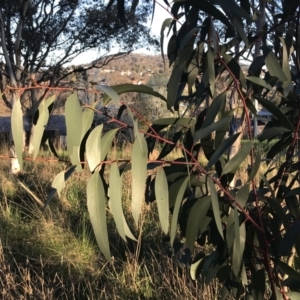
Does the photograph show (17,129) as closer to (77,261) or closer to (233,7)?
(233,7)

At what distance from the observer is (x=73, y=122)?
1.00 m

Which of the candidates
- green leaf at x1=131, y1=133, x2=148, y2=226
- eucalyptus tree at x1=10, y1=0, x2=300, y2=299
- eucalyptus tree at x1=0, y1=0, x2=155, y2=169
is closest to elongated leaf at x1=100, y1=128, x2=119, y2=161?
eucalyptus tree at x1=10, y1=0, x2=300, y2=299

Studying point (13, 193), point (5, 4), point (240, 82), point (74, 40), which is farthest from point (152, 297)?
point (74, 40)

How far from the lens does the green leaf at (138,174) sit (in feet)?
3.36

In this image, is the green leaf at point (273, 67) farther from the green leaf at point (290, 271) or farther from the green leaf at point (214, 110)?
the green leaf at point (290, 271)

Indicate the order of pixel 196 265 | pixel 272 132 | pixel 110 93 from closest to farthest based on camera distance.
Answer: pixel 110 93 < pixel 272 132 < pixel 196 265

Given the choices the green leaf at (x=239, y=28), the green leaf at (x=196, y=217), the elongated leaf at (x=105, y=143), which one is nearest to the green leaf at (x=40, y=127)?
the elongated leaf at (x=105, y=143)

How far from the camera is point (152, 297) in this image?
2.75 m

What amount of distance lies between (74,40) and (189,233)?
1228 centimetres

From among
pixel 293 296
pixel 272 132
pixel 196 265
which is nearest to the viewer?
pixel 272 132

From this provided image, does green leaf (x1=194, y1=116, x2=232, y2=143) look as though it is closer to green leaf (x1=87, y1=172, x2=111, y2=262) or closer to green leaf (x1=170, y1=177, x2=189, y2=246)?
green leaf (x1=170, y1=177, x2=189, y2=246)

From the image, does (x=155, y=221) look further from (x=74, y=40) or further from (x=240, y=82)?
(x=74, y=40)

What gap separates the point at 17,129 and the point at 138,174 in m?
0.28

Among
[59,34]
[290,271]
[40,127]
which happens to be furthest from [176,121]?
[59,34]
